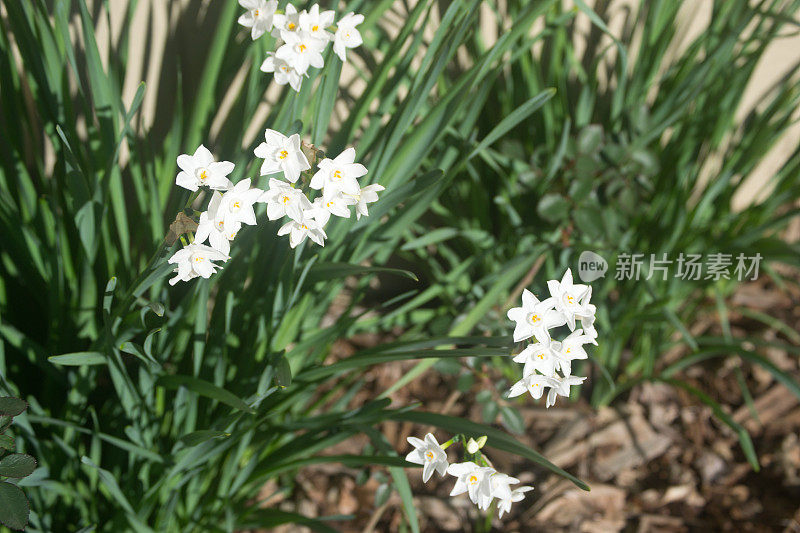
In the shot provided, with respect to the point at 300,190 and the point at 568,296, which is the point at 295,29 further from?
the point at 568,296

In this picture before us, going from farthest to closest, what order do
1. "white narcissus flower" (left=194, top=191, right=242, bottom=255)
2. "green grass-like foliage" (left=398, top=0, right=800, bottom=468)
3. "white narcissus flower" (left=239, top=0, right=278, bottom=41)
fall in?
1. "green grass-like foliage" (left=398, top=0, right=800, bottom=468)
2. "white narcissus flower" (left=239, top=0, right=278, bottom=41)
3. "white narcissus flower" (left=194, top=191, right=242, bottom=255)

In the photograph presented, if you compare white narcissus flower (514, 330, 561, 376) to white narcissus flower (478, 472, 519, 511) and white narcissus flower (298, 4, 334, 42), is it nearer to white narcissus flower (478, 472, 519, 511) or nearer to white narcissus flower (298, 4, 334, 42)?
white narcissus flower (478, 472, 519, 511)

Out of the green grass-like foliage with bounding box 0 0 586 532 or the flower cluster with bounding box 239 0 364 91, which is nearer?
the flower cluster with bounding box 239 0 364 91

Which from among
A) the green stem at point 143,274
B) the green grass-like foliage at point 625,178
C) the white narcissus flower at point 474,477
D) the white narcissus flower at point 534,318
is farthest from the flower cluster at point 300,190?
the green grass-like foliage at point 625,178

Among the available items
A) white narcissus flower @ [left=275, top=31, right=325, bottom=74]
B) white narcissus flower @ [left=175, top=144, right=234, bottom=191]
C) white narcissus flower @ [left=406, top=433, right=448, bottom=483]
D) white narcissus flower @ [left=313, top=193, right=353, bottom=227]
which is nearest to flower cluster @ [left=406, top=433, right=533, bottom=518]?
white narcissus flower @ [left=406, top=433, right=448, bottom=483]

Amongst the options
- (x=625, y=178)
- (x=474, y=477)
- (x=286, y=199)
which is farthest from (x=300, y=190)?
(x=625, y=178)

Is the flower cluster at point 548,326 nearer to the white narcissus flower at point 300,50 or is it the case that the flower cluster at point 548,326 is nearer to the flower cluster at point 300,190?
the flower cluster at point 300,190

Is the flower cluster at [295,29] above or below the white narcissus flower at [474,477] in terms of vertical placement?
above
